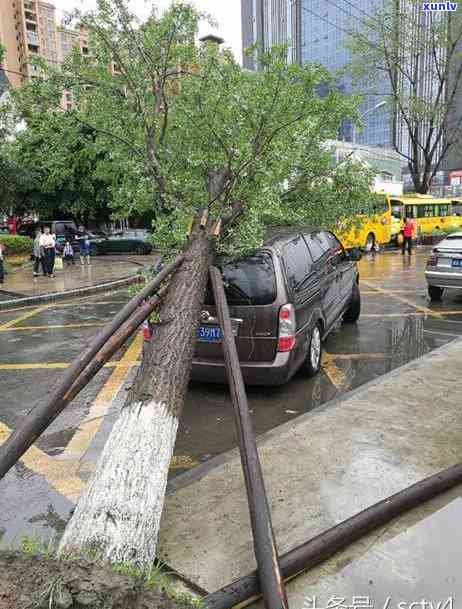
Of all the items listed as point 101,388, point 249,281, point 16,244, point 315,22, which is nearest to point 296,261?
point 249,281

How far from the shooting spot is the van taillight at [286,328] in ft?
17.5

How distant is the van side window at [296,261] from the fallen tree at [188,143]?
1.36ft

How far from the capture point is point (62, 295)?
Answer: 13266mm

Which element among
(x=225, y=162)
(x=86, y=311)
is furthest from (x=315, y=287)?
(x=86, y=311)

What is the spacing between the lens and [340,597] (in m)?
2.65

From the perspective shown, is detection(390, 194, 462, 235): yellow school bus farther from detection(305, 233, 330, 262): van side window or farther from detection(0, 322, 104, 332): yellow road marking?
detection(305, 233, 330, 262): van side window

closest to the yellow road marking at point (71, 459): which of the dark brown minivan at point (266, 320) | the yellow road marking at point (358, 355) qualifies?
the dark brown minivan at point (266, 320)

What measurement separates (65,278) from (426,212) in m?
20.1

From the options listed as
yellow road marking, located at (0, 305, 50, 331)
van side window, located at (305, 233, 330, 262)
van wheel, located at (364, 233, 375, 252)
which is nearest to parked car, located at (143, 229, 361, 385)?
van side window, located at (305, 233, 330, 262)

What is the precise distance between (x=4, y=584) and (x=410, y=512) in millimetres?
2307

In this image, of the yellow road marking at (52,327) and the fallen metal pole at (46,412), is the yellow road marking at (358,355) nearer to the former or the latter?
the fallen metal pole at (46,412)

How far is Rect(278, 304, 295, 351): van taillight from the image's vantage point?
5348mm

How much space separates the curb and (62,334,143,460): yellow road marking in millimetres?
4762

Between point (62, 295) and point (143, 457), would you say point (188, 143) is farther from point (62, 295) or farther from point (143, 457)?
point (62, 295)
